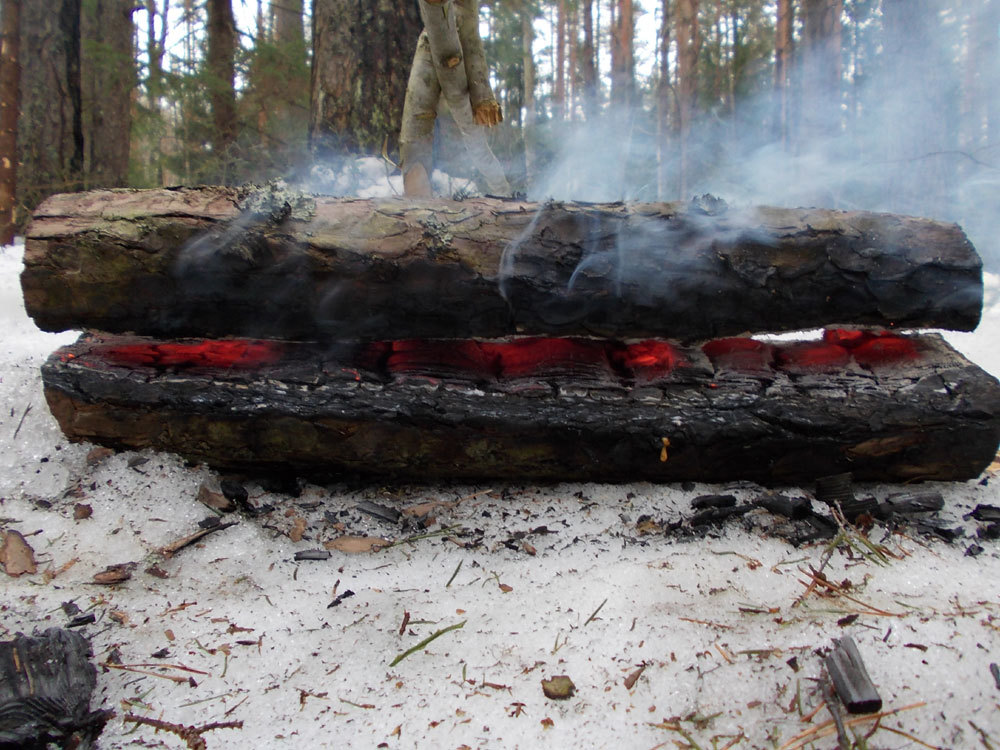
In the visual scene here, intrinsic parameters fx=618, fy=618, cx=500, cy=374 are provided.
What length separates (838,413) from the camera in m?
2.04

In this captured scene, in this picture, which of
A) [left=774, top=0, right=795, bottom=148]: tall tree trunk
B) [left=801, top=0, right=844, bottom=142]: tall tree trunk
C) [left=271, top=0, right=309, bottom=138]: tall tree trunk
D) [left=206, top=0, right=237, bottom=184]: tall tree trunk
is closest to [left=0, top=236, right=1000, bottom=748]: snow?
[left=206, top=0, right=237, bottom=184]: tall tree trunk

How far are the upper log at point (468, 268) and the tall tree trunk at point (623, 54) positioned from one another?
13.5 meters

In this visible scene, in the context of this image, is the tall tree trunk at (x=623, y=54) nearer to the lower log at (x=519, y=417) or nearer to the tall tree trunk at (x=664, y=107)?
the tall tree trunk at (x=664, y=107)

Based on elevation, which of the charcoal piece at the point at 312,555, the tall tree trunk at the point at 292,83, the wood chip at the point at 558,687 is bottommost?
the wood chip at the point at 558,687

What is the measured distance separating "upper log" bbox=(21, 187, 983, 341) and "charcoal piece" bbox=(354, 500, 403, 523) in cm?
56

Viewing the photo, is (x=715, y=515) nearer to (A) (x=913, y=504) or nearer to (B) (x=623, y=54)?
(A) (x=913, y=504)

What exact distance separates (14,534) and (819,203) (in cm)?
805

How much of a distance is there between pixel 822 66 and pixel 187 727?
11.2 m

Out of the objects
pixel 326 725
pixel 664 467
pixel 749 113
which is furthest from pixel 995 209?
pixel 749 113

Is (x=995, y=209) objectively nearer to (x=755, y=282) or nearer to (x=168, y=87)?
(x=755, y=282)

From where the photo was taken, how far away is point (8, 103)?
3895 mm

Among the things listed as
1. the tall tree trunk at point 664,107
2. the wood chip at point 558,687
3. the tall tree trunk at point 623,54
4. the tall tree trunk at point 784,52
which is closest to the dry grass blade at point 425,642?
the wood chip at point 558,687

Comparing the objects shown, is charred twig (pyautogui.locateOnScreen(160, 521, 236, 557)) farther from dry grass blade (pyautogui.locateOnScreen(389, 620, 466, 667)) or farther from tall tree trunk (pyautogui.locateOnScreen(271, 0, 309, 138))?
tall tree trunk (pyautogui.locateOnScreen(271, 0, 309, 138))

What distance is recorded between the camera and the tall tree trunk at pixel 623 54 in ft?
45.3
